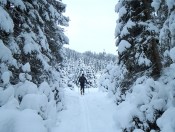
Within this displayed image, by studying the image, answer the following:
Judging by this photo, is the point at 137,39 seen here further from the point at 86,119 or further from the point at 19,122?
the point at 19,122

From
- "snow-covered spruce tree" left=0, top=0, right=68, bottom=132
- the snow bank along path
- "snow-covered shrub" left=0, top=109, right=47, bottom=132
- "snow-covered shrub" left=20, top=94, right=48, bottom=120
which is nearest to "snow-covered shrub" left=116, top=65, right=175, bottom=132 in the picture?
the snow bank along path

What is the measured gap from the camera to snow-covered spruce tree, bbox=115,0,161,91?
37.7ft

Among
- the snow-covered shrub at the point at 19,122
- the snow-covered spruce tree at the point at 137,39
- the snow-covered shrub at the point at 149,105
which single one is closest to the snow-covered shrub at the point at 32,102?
the snow-covered shrub at the point at 19,122

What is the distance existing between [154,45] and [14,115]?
748 cm

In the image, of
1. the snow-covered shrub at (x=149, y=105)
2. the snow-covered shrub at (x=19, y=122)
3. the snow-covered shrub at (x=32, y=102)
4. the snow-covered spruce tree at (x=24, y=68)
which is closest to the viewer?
the snow-covered shrub at (x=19, y=122)

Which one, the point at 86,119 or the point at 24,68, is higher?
the point at 24,68

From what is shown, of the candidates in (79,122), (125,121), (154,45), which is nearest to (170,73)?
(154,45)

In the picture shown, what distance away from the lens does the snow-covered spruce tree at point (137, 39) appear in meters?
11.5

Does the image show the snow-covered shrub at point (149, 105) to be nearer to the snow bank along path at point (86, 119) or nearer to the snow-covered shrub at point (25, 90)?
the snow bank along path at point (86, 119)

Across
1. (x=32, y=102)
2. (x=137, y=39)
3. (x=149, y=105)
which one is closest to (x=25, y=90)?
(x=32, y=102)

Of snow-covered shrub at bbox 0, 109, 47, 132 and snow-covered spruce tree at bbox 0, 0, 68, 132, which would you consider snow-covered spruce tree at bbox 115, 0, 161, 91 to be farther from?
snow-covered shrub at bbox 0, 109, 47, 132

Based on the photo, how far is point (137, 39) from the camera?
12.2 meters

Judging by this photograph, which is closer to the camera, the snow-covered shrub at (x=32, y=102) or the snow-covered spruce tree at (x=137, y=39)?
the snow-covered shrub at (x=32, y=102)

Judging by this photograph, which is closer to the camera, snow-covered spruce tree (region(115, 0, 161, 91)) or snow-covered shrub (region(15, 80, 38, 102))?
snow-covered shrub (region(15, 80, 38, 102))
